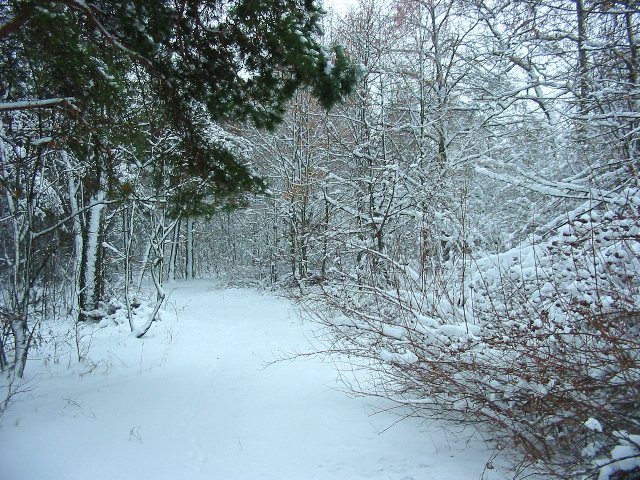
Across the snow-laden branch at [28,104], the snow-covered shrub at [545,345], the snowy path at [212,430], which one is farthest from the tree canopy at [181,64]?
the snowy path at [212,430]

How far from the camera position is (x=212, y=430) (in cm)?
436

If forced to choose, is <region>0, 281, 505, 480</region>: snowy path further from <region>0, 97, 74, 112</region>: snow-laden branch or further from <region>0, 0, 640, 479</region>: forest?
<region>0, 97, 74, 112</region>: snow-laden branch

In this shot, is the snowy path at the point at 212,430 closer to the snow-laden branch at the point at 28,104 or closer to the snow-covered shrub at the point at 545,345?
the snow-covered shrub at the point at 545,345

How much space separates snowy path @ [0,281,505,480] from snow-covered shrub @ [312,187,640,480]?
0.49 meters

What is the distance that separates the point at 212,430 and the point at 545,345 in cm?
334

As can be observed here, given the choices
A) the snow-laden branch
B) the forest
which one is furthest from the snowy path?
the snow-laden branch

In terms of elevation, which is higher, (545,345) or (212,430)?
(545,345)

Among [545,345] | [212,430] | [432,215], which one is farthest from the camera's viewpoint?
[432,215]

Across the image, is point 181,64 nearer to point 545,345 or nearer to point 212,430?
point 212,430

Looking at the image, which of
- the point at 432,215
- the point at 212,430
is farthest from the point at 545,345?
the point at 432,215

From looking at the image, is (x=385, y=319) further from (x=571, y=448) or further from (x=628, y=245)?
(x=628, y=245)

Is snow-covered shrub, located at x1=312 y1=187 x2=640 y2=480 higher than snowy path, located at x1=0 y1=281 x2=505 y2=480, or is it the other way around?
snow-covered shrub, located at x1=312 y1=187 x2=640 y2=480

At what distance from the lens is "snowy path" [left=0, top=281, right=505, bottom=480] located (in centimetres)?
342

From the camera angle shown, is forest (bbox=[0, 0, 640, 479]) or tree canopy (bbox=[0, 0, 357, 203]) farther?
tree canopy (bbox=[0, 0, 357, 203])
